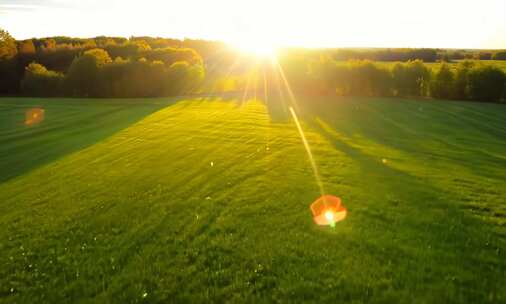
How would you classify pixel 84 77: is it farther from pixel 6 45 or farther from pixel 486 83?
pixel 486 83

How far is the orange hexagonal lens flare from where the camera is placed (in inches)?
480

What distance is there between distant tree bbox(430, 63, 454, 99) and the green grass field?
4044 cm

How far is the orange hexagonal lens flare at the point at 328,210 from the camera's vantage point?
1218 centimetres

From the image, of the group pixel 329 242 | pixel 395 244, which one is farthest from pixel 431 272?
pixel 329 242

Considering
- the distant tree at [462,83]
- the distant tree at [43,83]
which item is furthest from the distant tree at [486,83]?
the distant tree at [43,83]

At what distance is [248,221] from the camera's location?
12.3 m

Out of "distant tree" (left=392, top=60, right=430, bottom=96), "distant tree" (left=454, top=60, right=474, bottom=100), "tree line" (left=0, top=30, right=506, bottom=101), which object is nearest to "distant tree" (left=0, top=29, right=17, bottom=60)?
"tree line" (left=0, top=30, right=506, bottom=101)

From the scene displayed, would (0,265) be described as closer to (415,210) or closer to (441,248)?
(441,248)

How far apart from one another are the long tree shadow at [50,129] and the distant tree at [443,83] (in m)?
54.9

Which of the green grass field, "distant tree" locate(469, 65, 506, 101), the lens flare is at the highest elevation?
"distant tree" locate(469, 65, 506, 101)

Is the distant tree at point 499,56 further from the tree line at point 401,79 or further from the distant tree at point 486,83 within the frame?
the distant tree at point 486,83

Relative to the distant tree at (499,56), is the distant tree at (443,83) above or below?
below

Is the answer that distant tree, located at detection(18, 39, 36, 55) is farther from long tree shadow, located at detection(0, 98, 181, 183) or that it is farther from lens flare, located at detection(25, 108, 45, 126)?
lens flare, located at detection(25, 108, 45, 126)

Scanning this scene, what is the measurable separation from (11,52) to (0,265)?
320 feet
